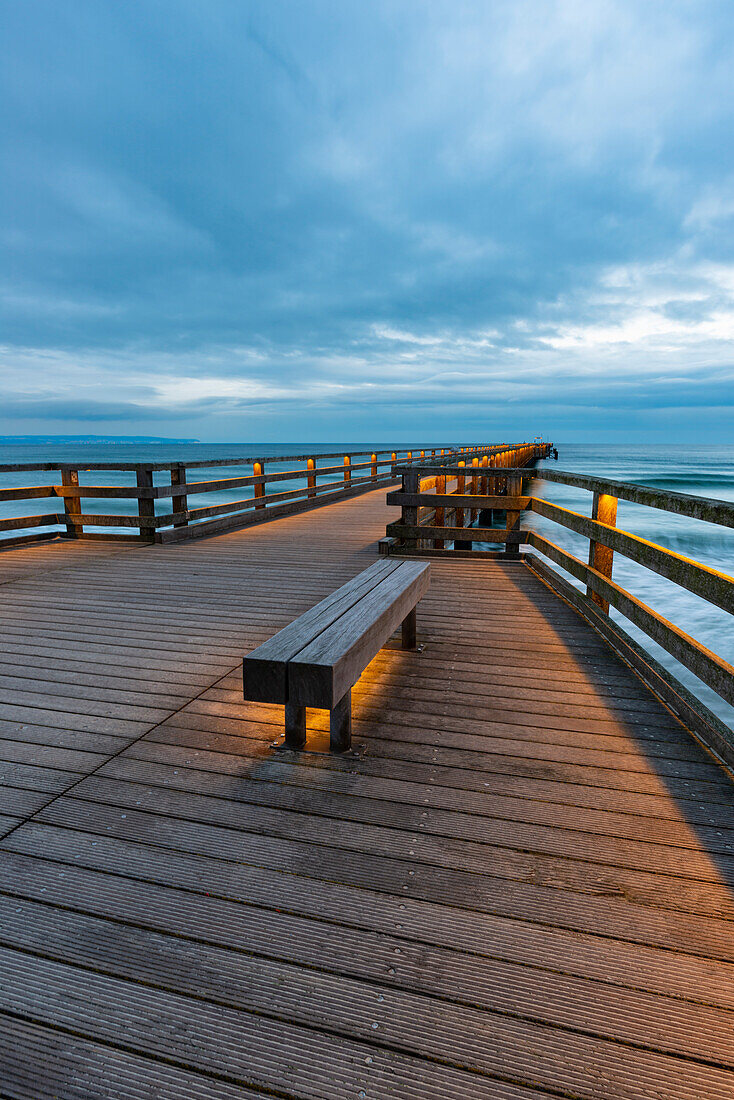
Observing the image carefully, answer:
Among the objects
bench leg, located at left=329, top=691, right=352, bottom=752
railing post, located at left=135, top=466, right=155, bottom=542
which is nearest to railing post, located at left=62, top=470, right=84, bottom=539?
railing post, located at left=135, top=466, right=155, bottom=542

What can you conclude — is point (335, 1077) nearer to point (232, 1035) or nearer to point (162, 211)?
point (232, 1035)

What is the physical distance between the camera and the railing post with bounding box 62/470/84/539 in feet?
24.1

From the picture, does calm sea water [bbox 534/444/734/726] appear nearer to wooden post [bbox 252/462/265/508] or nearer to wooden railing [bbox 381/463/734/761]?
wooden railing [bbox 381/463/734/761]

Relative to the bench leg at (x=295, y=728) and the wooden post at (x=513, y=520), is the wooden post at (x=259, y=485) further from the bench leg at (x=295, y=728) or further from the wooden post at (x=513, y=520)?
the bench leg at (x=295, y=728)

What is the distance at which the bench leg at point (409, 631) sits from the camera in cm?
358

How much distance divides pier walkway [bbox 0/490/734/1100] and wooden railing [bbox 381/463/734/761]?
0.40 metres

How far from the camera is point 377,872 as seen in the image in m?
1.70

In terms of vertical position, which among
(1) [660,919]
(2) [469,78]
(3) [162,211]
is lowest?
(1) [660,919]

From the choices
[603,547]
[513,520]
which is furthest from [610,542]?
[513,520]

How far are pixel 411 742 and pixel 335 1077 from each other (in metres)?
1.40

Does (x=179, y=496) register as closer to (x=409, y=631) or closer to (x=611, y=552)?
(x=409, y=631)

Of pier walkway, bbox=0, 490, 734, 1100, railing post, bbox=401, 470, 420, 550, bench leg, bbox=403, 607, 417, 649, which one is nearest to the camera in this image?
pier walkway, bbox=0, 490, 734, 1100

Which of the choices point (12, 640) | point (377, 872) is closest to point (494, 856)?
point (377, 872)

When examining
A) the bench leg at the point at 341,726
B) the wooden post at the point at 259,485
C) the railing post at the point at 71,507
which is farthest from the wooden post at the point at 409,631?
A: the wooden post at the point at 259,485
